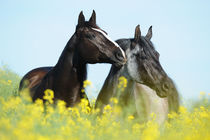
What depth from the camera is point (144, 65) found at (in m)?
6.59

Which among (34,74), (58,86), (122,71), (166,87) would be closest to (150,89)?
(166,87)

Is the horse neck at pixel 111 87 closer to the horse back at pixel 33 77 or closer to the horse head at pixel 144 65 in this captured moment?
the horse head at pixel 144 65

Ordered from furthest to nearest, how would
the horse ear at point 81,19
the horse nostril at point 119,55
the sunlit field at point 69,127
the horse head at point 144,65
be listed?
the horse ear at point 81,19 → the horse head at point 144,65 → the horse nostril at point 119,55 → the sunlit field at point 69,127

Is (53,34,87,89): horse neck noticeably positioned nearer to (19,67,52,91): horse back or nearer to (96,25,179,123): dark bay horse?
(96,25,179,123): dark bay horse

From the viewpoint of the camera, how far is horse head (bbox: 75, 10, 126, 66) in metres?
6.62

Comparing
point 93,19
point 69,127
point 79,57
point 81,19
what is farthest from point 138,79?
point 69,127

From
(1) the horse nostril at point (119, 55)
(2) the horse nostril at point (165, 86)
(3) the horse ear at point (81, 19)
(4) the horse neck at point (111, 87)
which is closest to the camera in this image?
(4) the horse neck at point (111, 87)

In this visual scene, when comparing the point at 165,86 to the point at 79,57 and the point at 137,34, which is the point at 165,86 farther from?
the point at 79,57

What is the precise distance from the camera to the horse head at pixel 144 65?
659 centimetres

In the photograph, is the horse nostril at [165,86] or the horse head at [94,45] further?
the horse nostril at [165,86]

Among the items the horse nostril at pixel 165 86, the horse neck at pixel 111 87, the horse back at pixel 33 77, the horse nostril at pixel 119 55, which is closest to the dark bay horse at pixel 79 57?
the horse nostril at pixel 119 55

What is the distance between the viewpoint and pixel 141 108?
659 cm

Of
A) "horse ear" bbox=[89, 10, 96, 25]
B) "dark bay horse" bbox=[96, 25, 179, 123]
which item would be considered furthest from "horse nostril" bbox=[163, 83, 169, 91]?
"horse ear" bbox=[89, 10, 96, 25]

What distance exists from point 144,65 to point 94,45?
43.9 inches
